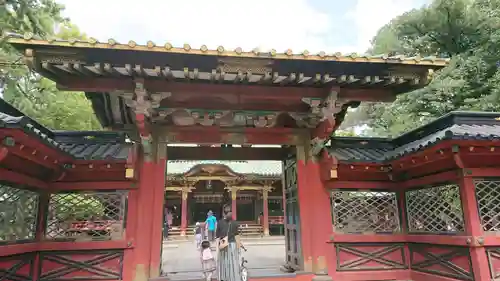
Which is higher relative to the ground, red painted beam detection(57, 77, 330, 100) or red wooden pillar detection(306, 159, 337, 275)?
red painted beam detection(57, 77, 330, 100)

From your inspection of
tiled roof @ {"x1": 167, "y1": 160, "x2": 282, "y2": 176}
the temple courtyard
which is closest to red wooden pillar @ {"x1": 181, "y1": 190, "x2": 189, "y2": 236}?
tiled roof @ {"x1": 167, "y1": 160, "x2": 282, "y2": 176}

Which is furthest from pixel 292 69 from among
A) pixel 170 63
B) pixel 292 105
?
pixel 170 63

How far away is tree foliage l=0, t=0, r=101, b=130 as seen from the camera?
880cm

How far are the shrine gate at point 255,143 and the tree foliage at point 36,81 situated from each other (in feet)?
14.1

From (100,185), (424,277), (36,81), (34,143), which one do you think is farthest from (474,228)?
(36,81)

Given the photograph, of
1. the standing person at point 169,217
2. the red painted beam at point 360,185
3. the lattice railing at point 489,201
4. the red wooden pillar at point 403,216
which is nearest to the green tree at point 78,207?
the red painted beam at point 360,185

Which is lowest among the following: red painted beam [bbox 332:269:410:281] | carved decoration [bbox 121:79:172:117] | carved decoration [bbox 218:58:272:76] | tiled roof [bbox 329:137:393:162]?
red painted beam [bbox 332:269:410:281]

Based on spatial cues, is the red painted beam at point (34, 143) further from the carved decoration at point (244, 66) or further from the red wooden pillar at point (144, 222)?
the carved decoration at point (244, 66)

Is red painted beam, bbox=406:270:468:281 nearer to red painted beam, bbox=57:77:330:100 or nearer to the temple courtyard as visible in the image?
the temple courtyard

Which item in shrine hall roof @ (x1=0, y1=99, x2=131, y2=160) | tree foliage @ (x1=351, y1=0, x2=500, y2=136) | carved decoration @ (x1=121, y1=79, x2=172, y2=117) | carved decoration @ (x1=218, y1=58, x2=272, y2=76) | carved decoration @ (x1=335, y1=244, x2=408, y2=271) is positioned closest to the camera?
carved decoration @ (x1=218, y1=58, x2=272, y2=76)

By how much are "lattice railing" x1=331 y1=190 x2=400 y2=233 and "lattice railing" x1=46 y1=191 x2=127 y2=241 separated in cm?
405

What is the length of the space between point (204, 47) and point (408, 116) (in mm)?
11700

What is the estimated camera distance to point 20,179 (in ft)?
16.4

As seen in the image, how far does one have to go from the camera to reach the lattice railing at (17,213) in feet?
15.5
